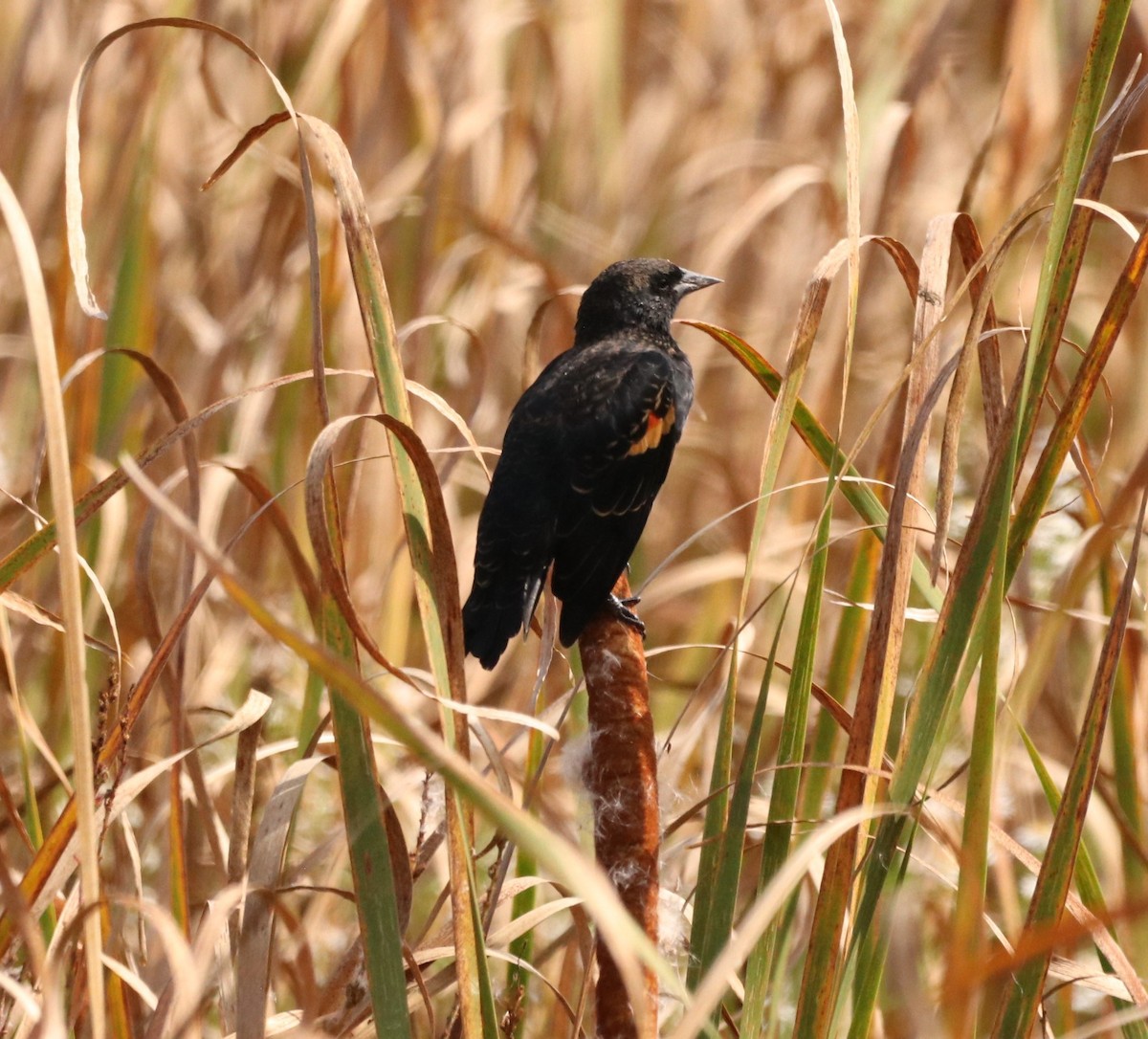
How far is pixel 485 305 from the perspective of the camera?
364 centimetres

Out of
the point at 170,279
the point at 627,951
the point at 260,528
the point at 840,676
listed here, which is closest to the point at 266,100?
the point at 170,279

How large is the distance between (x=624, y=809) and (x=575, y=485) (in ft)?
3.18

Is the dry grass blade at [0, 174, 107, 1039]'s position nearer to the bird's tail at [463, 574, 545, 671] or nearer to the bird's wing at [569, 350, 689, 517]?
the bird's tail at [463, 574, 545, 671]

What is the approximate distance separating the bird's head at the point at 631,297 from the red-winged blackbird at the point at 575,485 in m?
0.20

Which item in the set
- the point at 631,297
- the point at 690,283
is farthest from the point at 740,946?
the point at 690,283

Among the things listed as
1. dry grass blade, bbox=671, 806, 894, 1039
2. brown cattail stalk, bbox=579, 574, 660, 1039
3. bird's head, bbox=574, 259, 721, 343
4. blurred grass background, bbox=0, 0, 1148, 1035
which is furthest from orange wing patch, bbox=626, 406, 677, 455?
dry grass blade, bbox=671, 806, 894, 1039

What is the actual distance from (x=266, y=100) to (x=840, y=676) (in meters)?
2.98

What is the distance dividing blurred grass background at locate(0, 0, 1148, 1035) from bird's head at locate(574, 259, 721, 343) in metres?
0.17

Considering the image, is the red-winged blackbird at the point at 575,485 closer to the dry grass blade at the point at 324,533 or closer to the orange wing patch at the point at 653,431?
the orange wing patch at the point at 653,431

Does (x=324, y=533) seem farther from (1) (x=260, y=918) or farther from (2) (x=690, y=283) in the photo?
(2) (x=690, y=283)

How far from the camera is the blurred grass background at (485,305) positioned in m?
2.87

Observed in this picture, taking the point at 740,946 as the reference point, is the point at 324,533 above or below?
above

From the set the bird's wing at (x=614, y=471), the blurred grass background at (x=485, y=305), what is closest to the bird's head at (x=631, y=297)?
the blurred grass background at (x=485, y=305)

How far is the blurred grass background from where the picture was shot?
287cm
